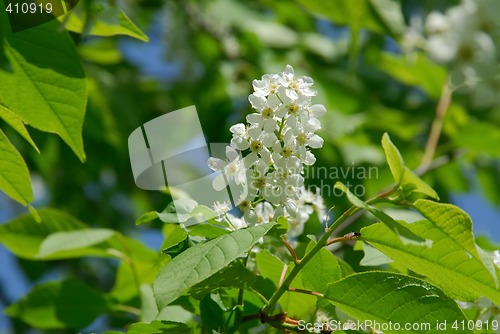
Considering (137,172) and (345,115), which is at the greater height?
(345,115)

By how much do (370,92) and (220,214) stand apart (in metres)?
3.10

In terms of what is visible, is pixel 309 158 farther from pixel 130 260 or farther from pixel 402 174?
pixel 130 260

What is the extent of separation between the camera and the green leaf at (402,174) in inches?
41.8

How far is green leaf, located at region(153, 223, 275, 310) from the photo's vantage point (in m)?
0.99

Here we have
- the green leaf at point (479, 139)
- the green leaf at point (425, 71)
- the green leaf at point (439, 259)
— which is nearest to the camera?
the green leaf at point (439, 259)

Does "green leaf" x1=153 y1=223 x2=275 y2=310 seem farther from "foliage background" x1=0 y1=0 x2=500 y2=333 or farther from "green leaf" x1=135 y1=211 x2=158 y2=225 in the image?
"foliage background" x1=0 y1=0 x2=500 y2=333

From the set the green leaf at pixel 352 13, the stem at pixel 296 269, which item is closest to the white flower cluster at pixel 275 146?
the stem at pixel 296 269

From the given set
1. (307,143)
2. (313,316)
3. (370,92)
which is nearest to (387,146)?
(307,143)

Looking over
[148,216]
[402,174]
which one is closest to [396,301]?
[402,174]

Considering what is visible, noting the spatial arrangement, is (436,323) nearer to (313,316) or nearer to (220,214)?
(313,316)

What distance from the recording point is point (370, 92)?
13.9 ft

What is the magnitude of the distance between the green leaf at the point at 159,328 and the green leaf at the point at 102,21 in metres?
0.50

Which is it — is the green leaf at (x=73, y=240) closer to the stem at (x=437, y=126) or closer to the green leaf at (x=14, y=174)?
the green leaf at (x=14, y=174)

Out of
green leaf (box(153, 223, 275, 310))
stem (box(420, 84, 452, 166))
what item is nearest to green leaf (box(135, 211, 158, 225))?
green leaf (box(153, 223, 275, 310))
